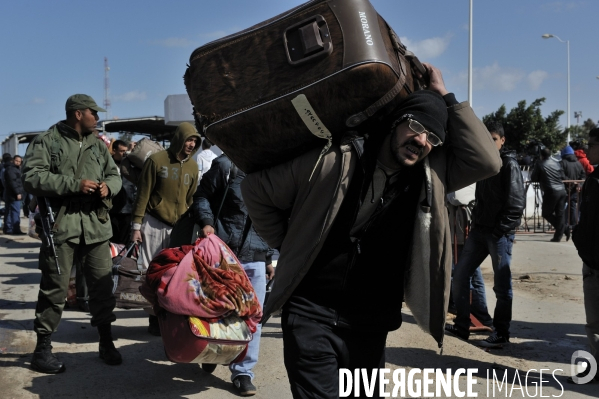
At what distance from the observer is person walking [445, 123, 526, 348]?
Answer: 20.2 feet

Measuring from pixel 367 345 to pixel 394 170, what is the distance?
2.68 feet

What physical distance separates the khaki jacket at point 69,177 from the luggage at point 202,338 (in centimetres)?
139

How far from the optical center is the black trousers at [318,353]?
9.39ft

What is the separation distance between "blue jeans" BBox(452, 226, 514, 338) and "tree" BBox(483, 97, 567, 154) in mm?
24349

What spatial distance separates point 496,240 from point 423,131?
385 cm

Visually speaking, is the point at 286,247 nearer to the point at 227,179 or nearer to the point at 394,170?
the point at 394,170

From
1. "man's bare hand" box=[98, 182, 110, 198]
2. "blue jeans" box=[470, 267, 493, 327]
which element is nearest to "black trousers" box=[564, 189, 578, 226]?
"blue jeans" box=[470, 267, 493, 327]

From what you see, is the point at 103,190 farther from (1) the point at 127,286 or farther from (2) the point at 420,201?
(2) the point at 420,201

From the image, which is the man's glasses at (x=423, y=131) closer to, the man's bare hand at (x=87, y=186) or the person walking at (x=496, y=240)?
the man's bare hand at (x=87, y=186)

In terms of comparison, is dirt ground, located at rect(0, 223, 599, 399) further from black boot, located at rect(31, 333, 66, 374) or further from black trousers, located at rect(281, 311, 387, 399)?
black trousers, located at rect(281, 311, 387, 399)

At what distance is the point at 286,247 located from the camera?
293cm

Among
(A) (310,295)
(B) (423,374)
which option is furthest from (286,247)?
(B) (423,374)

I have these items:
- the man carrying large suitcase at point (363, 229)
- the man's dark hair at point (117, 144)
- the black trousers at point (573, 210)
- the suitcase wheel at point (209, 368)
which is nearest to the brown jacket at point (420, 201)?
the man carrying large suitcase at point (363, 229)

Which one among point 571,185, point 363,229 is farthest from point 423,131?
point 571,185
